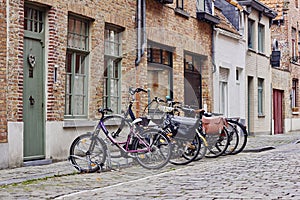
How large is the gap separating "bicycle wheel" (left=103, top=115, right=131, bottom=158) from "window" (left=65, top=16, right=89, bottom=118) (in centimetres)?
208

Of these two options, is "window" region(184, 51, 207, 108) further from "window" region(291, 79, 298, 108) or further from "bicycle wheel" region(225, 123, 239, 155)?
"window" region(291, 79, 298, 108)

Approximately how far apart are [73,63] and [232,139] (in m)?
3.82

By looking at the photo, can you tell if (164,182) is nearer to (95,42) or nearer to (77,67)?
(77,67)

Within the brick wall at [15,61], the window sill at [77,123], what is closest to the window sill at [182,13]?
the window sill at [77,123]

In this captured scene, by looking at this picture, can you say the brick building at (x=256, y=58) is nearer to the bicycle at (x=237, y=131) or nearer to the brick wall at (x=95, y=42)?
the brick wall at (x=95, y=42)

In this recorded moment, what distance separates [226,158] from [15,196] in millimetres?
6829

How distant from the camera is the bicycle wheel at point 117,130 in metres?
11.4

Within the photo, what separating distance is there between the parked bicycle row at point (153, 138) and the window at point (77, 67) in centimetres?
160

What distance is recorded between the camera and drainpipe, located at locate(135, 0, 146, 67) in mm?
16484

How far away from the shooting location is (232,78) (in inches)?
939

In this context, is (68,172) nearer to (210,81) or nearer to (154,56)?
(154,56)

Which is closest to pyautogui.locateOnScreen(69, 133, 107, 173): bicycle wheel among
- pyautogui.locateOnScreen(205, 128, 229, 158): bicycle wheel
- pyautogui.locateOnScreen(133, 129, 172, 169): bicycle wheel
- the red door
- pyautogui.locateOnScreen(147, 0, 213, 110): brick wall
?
pyautogui.locateOnScreen(133, 129, 172, 169): bicycle wheel

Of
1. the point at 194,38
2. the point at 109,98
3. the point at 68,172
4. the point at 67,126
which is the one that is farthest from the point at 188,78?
the point at 68,172

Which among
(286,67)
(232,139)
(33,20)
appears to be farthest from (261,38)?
(33,20)
